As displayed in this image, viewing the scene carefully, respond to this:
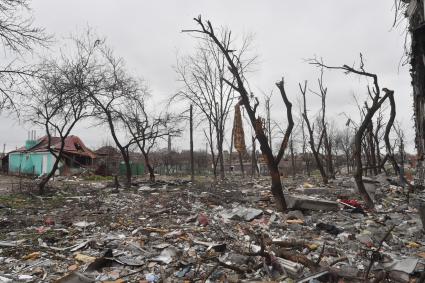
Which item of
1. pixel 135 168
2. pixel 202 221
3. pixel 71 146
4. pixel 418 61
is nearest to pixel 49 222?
pixel 202 221

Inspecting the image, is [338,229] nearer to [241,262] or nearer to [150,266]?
[241,262]

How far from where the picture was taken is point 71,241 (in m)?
6.10

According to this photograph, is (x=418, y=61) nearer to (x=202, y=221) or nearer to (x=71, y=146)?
(x=202, y=221)

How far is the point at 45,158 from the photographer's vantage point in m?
28.5

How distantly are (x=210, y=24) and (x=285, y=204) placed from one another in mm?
4850

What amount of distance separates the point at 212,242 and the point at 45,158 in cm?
2656

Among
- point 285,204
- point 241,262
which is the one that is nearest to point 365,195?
point 285,204

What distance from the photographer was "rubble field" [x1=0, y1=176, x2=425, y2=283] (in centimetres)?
436

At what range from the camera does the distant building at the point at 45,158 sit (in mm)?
28047

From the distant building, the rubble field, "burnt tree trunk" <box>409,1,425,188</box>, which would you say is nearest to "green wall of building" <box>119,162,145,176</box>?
the distant building

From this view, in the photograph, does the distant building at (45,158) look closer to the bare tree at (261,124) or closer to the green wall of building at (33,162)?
the green wall of building at (33,162)

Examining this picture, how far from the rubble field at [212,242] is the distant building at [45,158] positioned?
19037mm

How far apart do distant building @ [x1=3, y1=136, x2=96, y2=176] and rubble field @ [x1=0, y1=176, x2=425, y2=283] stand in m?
19.0

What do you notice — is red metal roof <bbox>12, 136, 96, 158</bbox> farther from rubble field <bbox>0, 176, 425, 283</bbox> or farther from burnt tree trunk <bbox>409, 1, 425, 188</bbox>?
burnt tree trunk <bbox>409, 1, 425, 188</bbox>
